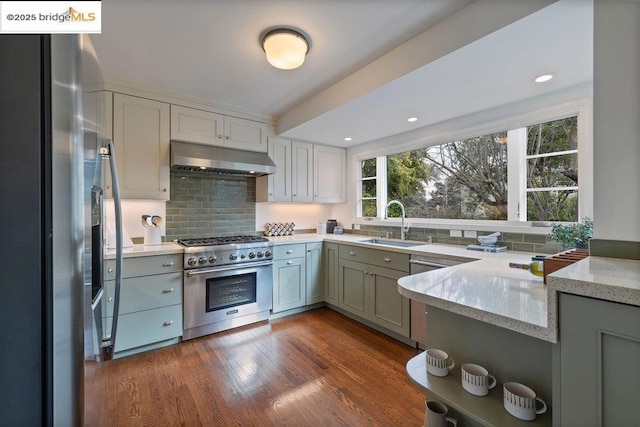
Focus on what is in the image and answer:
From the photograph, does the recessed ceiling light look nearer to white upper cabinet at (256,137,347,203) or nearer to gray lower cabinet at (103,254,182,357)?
white upper cabinet at (256,137,347,203)

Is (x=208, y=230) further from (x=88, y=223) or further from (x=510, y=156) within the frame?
(x=510, y=156)

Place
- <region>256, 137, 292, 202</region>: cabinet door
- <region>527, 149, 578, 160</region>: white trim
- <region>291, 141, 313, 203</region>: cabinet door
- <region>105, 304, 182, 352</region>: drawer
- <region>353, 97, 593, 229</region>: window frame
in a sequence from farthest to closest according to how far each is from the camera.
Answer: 1. <region>291, 141, 313, 203</region>: cabinet door
2. <region>256, 137, 292, 202</region>: cabinet door
3. <region>105, 304, 182, 352</region>: drawer
4. <region>527, 149, 578, 160</region>: white trim
5. <region>353, 97, 593, 229</region>: window frame

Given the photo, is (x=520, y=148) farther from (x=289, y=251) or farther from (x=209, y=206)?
(x=209, y=206)

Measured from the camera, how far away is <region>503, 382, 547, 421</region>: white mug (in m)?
0.89

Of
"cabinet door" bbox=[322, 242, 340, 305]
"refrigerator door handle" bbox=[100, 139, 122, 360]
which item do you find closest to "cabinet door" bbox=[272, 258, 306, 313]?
"cabinet door" bbox=[322, 242, 340, 305]

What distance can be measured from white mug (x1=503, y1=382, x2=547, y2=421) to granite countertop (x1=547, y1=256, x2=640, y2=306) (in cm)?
40

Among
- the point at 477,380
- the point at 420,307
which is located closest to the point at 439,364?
the point at 477,380

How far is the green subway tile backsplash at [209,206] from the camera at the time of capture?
3.10m

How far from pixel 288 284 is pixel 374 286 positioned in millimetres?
1027

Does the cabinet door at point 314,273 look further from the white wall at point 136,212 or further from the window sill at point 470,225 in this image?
the white wall at point 136,212

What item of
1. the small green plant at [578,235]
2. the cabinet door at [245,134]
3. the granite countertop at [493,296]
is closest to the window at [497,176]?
the small green plant at [578,235]

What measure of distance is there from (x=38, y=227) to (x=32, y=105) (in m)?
0.27

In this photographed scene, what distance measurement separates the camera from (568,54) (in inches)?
66.0

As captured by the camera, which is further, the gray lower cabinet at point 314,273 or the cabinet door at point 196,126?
the gray lower cabinet at point 314,273
